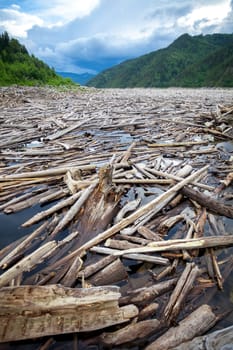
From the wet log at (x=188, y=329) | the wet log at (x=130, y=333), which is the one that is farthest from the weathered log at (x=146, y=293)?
the wet log at (x=188, y=329)

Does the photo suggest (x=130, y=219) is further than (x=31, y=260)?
Yes

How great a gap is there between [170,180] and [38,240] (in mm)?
2722

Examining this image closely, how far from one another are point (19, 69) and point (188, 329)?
200 feet

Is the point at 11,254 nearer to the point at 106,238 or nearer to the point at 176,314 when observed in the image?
A: the point at 106,238

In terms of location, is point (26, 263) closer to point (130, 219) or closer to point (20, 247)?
point (20, 247)

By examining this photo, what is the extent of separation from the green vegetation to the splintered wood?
4349cm

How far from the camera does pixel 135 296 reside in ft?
8.44

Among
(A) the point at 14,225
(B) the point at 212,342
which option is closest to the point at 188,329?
(B) the point at 212,342

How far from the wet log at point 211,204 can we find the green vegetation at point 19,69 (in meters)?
45.1

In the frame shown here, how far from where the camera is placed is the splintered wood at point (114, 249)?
87.7 inches

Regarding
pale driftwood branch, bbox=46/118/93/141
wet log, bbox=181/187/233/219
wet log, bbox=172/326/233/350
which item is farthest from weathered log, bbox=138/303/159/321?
pale driftwood branch, bbox=46/118/93/141

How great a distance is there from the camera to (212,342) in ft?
6.55

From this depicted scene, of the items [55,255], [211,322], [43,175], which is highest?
[43,175]

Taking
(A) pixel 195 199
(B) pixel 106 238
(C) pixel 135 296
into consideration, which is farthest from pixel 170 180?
(C) pixel 135 296
